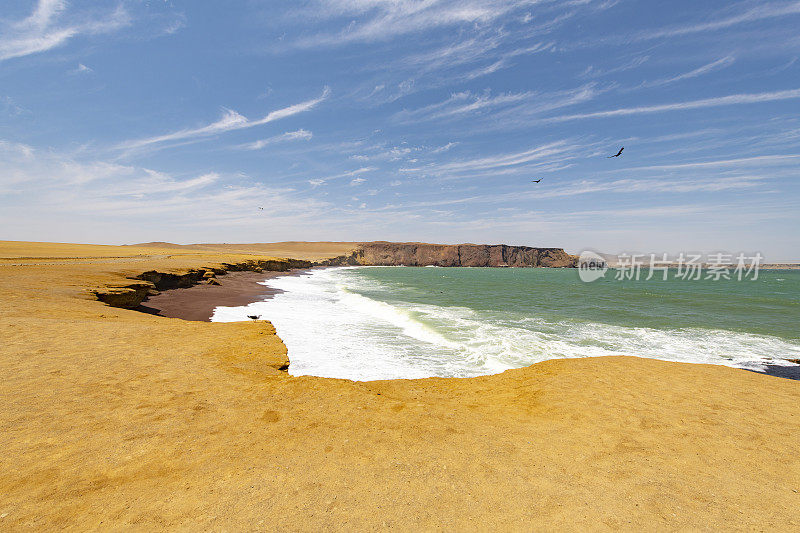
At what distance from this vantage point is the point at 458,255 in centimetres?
16412

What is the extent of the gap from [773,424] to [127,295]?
23769 millimetres

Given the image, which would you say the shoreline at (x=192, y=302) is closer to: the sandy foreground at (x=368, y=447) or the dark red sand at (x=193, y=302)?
the dark red sand at (x=193, y=302)

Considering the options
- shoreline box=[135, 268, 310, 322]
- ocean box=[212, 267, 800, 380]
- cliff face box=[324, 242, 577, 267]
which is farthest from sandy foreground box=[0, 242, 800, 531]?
cliff face box=[324, 242, 577, 267]

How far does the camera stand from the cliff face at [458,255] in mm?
158500

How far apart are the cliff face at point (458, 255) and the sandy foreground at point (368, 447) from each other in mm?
143882

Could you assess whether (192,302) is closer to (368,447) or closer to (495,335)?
(495,335)

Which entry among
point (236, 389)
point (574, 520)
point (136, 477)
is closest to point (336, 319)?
point (236, 389)

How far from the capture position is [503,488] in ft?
13.4

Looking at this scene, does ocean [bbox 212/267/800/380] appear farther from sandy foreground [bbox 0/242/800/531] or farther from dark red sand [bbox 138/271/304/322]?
sandy foreground [bbox 0/242/800/531]

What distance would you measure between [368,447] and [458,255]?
162 m

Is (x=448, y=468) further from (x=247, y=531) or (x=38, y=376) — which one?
(x=38, y=376)

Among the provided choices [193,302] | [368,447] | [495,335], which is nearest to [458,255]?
[193,302]

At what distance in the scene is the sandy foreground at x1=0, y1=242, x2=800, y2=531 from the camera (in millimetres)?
3537

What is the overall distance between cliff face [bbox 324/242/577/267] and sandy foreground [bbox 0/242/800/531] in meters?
144
